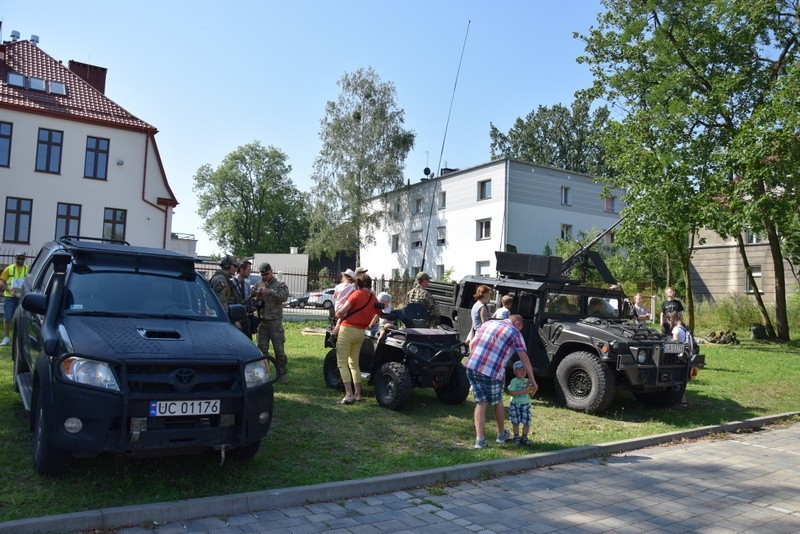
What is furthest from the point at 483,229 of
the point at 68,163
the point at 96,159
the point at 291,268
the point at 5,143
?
the point at 5,143

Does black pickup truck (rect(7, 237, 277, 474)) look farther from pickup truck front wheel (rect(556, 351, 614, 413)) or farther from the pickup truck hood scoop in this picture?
pickup truck front wheel (rect(556, 351, 614, 413))

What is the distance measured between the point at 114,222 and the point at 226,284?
23454 mm

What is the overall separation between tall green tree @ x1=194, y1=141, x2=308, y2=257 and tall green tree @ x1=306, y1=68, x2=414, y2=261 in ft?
81.8

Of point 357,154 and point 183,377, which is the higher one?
point 357,154

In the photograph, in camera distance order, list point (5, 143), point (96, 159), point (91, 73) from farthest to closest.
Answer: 1. point (91, 73)
2. point (96, 159)
3. point (5, 143)

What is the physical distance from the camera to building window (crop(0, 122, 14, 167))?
27.5 meters

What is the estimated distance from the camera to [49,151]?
2864 cm

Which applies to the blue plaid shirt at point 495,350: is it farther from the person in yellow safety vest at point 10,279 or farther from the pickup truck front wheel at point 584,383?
the person in yellow safety vest at point 10,279

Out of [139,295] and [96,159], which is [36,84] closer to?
[96,159]

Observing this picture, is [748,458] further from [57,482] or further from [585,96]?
[585,96]

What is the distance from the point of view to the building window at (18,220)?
27.7 m

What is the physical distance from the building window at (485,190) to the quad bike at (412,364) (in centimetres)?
3067

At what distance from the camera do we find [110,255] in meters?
6.15

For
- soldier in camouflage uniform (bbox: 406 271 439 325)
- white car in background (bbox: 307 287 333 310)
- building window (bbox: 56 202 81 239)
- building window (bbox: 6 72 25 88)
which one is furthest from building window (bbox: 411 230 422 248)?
soldier in camouflage uniform (bbox: 406 271 439 325)
